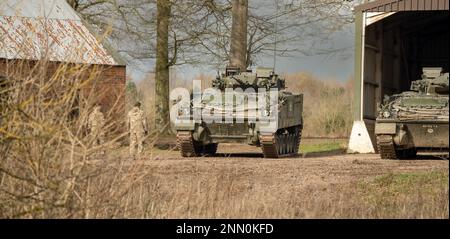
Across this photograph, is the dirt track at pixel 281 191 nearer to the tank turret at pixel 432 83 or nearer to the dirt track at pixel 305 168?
the dirt track at pixel 305 168

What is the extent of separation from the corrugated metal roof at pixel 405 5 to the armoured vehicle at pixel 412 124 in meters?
2.09

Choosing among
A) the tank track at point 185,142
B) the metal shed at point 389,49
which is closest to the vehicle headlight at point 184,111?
the tank track at point 185,142

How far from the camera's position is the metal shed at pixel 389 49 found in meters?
26.2

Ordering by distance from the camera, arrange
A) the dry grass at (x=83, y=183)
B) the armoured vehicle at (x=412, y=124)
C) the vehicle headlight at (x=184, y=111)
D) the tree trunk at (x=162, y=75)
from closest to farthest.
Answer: the dry grass at (x=83, y=183), the armoured vehicle at (x=412, y=124), the vehicle headlight at (x=184, y=111), the tree trunk at (x=162, y=75)

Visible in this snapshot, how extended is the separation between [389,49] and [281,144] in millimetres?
6255

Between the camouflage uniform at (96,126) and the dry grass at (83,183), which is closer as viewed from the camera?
the dry grass at (83,183)

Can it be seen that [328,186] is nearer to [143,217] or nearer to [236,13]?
[143,217]

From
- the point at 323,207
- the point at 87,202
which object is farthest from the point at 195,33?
the point at 87,202

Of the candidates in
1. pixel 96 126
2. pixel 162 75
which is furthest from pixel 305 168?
pixel 162 75

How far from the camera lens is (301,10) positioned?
35906 millimetres

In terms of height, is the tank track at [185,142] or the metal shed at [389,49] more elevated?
the metal shed at [389,49]

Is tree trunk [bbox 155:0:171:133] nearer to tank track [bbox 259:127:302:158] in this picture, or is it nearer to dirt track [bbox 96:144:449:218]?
tank track [bbox 259:127:302:158]

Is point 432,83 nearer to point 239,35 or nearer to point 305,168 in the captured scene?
point 305,168
